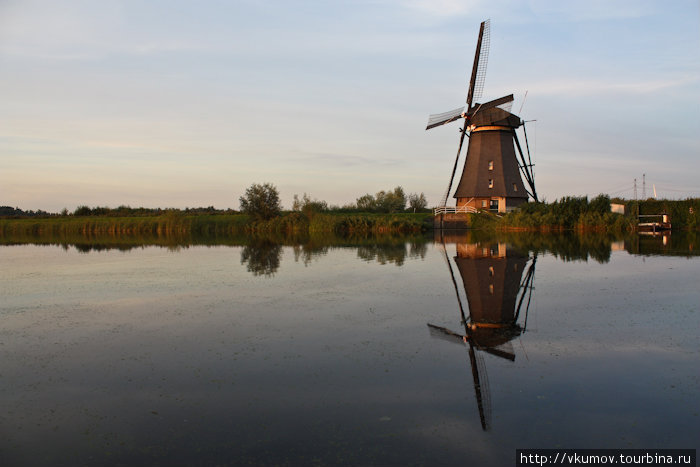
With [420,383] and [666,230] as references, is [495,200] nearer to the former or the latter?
[666,230]

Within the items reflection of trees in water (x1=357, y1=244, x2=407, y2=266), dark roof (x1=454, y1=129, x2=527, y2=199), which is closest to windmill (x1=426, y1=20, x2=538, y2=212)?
dark roof (x1=454, y1=129, x2=527, y2=199)

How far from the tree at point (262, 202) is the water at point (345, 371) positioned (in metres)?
30.4

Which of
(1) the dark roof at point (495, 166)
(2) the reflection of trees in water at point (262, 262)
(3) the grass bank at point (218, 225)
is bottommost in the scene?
(2) the reflection of trees in water at point (262, 262)

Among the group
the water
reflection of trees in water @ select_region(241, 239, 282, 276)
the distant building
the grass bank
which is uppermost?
the distant building

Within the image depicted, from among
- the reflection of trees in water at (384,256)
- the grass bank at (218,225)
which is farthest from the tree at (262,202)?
the reflection of trees in water at (384,256)

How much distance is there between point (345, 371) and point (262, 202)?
37.4 meters

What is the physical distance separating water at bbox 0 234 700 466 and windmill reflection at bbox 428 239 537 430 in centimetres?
4

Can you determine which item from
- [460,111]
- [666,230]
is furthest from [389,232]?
[666,230]

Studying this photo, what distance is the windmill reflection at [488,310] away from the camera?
5.77 m

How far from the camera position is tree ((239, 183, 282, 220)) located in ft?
138

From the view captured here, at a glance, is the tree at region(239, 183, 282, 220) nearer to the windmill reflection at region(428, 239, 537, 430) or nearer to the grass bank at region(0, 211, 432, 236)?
the grass bank at region(0, 211, 432, 236)

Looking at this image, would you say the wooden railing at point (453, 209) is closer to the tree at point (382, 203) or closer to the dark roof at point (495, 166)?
the dark roof at point (495, 166)

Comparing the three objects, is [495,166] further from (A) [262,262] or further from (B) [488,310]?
(B) [488,310]

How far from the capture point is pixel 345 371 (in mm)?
5578
